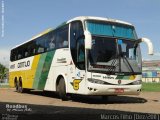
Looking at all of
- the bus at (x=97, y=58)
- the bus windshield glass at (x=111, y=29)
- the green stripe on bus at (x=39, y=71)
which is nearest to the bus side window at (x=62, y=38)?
the bus at (x=97, y=58)

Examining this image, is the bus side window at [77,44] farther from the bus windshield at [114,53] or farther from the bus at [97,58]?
the bus windshield at [114,53]

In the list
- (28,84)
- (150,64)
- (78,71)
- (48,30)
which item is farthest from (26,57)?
(150,64)

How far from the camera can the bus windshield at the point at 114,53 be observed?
587 inches

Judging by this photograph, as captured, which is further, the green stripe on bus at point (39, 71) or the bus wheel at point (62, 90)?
the green stripe on bus at point (39, 71)

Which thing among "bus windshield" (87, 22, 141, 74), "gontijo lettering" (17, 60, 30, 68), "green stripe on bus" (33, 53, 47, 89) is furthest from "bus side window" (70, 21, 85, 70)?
"gontijo lettering" (17, 60, 30, 68)

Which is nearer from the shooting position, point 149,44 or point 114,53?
point 114,53

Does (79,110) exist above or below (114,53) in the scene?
below

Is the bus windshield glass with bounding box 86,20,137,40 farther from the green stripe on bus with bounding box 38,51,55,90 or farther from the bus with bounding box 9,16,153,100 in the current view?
the green stripe on bus with bounding box 38,51,55,90

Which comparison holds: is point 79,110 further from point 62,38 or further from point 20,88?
point 20,88

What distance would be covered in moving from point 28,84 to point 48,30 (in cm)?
505

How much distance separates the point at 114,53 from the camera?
1528 centimetres

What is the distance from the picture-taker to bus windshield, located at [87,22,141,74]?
14.9 meters

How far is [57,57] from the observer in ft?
59.2

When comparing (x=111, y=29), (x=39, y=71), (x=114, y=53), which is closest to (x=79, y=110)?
(x=114, y=53)
